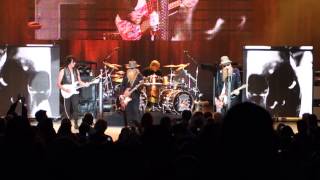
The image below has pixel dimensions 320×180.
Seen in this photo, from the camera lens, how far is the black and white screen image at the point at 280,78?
13211 millimetres

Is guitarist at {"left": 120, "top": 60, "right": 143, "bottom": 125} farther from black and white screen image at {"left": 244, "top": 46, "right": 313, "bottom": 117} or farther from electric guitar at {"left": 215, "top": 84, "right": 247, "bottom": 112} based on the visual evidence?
black and white screen image at {"left": 244, "top": 46, "right": 313, "bottom": 117}

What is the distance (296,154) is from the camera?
4688 mm

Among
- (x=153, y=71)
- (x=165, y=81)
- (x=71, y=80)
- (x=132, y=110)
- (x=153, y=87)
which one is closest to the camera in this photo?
(x=71, y=80)

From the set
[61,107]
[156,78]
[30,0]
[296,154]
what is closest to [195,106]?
[156,78]

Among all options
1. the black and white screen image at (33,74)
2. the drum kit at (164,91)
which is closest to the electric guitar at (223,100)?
the drum kit at (164,91)

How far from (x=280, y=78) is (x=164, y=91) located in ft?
9.22

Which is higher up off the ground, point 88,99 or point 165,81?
point 165,81

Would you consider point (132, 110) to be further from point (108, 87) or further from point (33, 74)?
point (33, 74)

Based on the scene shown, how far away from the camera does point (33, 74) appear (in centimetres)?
1350

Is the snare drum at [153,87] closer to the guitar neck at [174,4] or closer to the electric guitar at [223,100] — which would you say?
the electric guitar at [223,100]

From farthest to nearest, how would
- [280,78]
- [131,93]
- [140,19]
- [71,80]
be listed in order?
[140,19], [280,78], [131,93], [71,80]

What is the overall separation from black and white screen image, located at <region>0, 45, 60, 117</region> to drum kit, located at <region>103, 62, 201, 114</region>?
1.56m

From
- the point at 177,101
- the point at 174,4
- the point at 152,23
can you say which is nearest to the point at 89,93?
the point at 177,101

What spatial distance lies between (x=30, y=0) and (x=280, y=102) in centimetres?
759
